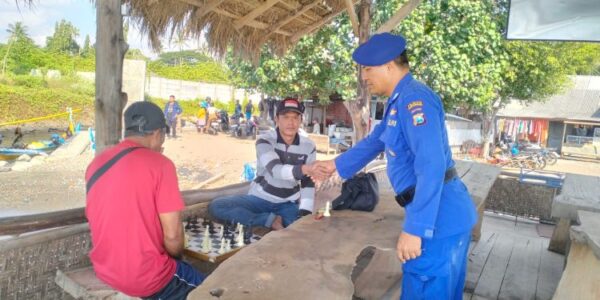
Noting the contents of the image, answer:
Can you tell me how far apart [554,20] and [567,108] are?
100ft

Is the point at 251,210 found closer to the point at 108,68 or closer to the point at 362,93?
the point at 108,68

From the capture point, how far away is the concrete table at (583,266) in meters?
2.22

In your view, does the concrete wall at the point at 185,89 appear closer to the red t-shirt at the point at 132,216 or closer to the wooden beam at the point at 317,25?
the wooden beam at the point at 317,25

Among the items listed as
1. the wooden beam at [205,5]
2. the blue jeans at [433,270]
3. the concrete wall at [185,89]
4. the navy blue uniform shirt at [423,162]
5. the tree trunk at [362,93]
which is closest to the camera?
the navy blue uniform shirt at [423,162]

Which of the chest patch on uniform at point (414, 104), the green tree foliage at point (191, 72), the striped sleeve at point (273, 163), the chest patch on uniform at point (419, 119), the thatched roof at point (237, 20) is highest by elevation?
the green tree foliage at point (191, 72)

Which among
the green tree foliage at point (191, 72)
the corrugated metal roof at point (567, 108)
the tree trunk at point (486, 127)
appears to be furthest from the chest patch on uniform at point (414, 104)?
the corrugated metal roof at point (567, 108)

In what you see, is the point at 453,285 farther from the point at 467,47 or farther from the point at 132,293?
the point at 467,47

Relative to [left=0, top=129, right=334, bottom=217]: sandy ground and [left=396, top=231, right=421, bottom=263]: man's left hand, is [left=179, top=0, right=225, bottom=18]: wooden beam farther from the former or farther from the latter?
[left=0, top=129, right=334, bottom=217]: sandy ground

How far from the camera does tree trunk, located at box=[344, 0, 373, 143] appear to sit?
16.9 ft

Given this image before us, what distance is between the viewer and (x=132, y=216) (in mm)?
2064

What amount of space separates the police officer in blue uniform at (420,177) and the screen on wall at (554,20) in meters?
3.13

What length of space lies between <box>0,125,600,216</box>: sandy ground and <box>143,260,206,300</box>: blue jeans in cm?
757

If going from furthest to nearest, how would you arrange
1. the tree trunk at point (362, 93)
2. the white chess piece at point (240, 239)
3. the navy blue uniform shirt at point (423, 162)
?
the tree trunk at point (362, 93) < the white chess piece at point (240, 239) < the navy blue uniform shirt at point (423, 162)

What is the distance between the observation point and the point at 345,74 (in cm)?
1298
